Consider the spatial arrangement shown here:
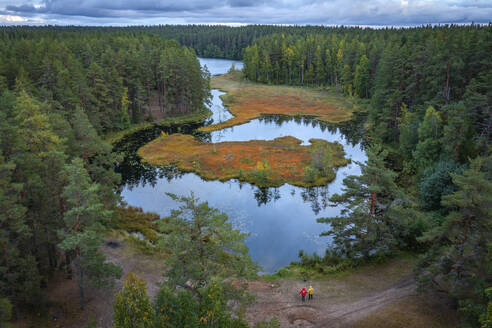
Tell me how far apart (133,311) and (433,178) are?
3002 cm

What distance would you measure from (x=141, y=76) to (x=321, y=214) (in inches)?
2105

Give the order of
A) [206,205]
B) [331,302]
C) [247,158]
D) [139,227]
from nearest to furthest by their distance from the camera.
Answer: [206,205] → [331,302] → [139,227] → [247,158]

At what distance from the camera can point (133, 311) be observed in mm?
10938

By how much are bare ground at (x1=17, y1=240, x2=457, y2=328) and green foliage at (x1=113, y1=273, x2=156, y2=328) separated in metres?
7.87

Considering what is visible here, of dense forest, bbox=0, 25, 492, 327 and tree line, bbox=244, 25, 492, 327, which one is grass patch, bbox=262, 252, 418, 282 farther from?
tree line, bbox=244, 25, 492, 327

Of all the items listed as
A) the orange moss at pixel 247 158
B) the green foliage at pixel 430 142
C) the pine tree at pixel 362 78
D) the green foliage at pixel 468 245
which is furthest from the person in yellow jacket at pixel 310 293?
the pine tree at pixel 362 78

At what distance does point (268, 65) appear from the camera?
11956 centimetres

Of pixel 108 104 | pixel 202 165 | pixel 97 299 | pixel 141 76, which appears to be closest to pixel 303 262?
pixel 97 299

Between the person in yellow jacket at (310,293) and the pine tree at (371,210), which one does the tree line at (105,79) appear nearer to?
the pine tree at (371,210)

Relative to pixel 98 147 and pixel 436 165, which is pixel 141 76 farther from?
pixel 436 165

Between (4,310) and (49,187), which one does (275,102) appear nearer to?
(49,187)

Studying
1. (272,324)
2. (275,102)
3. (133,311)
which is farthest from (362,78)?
(133,311)

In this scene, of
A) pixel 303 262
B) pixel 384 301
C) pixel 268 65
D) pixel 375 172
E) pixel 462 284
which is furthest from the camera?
pixel 268 65

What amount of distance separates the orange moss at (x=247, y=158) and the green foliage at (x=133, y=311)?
31.2 metres
